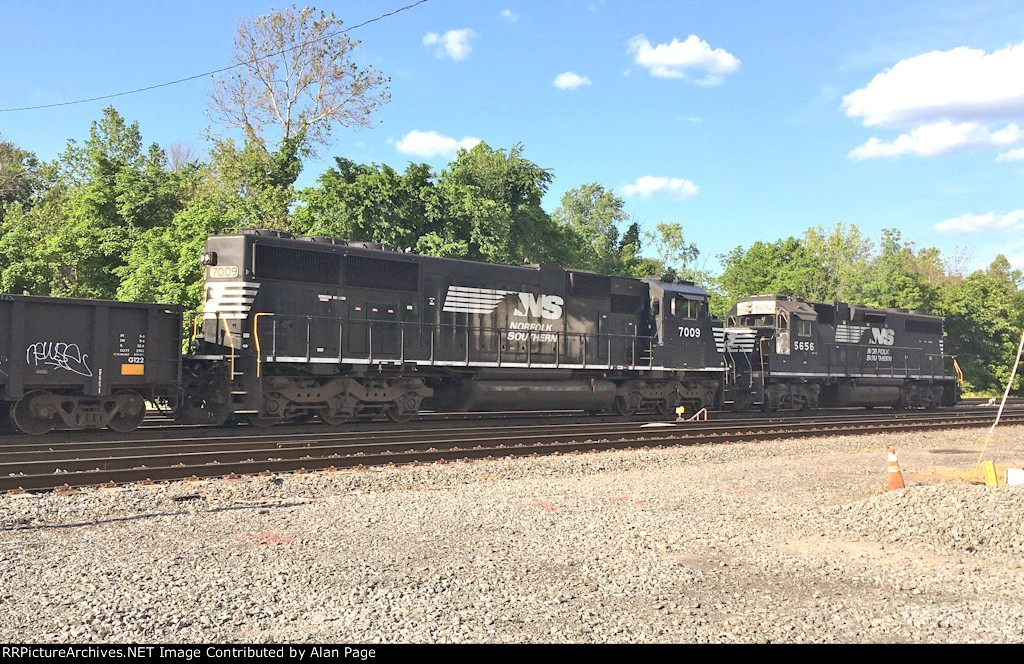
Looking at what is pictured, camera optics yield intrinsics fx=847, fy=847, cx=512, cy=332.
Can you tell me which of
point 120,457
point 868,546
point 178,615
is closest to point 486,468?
point 120,457

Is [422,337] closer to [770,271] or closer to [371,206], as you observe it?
[371,206]

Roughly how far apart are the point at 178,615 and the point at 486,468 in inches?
301

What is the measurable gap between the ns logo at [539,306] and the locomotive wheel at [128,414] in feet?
27.9

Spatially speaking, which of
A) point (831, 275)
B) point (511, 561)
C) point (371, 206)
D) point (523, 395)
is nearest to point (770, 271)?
point (831, 275)

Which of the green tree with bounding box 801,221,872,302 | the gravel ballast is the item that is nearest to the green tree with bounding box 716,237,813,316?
the green tree with bounding box 801,221,872,302

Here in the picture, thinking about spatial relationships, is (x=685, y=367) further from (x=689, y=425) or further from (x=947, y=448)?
(x=947, y=448)

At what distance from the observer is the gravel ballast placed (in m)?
5.13

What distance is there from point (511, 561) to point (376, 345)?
37.2ft

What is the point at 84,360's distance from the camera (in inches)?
554

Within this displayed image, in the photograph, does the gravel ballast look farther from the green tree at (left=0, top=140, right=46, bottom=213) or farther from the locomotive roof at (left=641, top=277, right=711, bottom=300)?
the green tree at (left=0, top=140, right=46, bottom=213)

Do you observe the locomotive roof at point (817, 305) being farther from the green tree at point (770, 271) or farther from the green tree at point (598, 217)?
the green tree at point (598, 217)

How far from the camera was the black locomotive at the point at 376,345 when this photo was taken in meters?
14.2

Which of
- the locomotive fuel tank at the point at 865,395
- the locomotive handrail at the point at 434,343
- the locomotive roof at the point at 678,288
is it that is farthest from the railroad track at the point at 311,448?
the locomotive fuel tank at the point at 865,395
